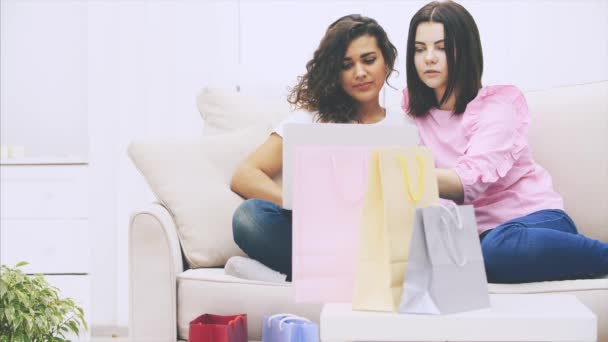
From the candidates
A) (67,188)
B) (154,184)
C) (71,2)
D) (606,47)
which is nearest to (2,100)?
(71,2)

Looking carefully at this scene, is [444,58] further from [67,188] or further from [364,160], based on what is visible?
[67,188]

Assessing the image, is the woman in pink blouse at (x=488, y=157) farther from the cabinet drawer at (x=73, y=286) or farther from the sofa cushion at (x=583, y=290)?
the cabinet drawer at (x=73, y=286)

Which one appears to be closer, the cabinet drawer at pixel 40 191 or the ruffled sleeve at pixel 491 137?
the ruffled sleeve at pixel 491 137

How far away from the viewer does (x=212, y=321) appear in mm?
1732

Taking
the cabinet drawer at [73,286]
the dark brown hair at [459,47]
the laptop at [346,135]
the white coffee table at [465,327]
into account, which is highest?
the dark brown hair at [459,47]

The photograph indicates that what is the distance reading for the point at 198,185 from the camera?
2.01 meters

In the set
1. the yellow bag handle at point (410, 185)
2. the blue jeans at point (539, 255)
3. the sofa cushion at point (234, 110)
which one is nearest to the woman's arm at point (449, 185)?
the blue jeans at point (539, 255)

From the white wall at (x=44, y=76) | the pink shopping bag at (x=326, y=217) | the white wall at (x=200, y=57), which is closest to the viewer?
the pink shopping bag at (x=326, y=217)

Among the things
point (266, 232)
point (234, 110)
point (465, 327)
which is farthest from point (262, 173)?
point (465, 327)

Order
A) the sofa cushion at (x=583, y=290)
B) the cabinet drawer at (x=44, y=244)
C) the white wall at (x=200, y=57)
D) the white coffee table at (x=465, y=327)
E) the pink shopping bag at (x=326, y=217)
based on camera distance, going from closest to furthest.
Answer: the white coffee table at (x=465, y=327) → the pink shopping bag at (x=326, y=217) → the sofa cushion at (x=583, y=290) → the white wall at (x=200, y=57) → the cabinet drawer at (x=44, y=244)

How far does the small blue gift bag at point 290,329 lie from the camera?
1587 mm

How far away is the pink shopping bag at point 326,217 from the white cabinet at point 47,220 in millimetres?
1769

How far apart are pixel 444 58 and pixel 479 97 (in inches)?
5.8

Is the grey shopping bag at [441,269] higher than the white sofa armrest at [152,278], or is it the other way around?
the grey shopping bag at [441,269]
